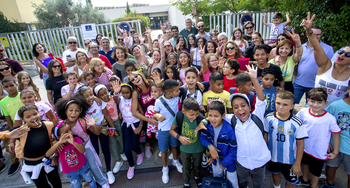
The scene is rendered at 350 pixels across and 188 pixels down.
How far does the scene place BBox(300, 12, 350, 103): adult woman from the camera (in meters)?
2.39

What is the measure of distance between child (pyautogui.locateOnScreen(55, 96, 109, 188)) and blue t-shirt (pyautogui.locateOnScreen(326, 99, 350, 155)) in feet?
10.6

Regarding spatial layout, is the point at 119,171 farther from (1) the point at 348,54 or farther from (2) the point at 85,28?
(2) the point at 85,28

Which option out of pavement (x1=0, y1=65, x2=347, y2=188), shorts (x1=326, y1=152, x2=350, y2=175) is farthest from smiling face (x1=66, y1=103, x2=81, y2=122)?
shorts (x1=326, y1=152, x2=350, y2=175)

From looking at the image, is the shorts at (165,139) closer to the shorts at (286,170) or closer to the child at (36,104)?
the shorts at (286,170)

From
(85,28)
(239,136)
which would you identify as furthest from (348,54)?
(85,28)

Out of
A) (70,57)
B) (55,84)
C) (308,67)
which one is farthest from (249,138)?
(70,57)

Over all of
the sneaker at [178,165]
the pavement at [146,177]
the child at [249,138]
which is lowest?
the pavement at [146,177]

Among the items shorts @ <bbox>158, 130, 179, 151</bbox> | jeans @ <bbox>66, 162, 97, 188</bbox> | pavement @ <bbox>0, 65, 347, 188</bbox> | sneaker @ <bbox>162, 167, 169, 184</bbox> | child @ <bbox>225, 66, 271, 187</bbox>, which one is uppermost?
child @ <bbox>225, 66, 271, 187</bbox>

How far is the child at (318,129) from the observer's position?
2.20 metres

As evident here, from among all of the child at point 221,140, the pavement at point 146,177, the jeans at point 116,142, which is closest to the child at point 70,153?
the jeans at point 116,142

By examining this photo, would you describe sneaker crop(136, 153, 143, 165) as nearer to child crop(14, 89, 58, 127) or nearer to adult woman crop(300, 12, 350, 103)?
child crop(14, 89, 58, 127)

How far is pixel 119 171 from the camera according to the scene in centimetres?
322

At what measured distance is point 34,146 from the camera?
8.00 ft

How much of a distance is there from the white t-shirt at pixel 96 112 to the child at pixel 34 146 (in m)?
0.54
